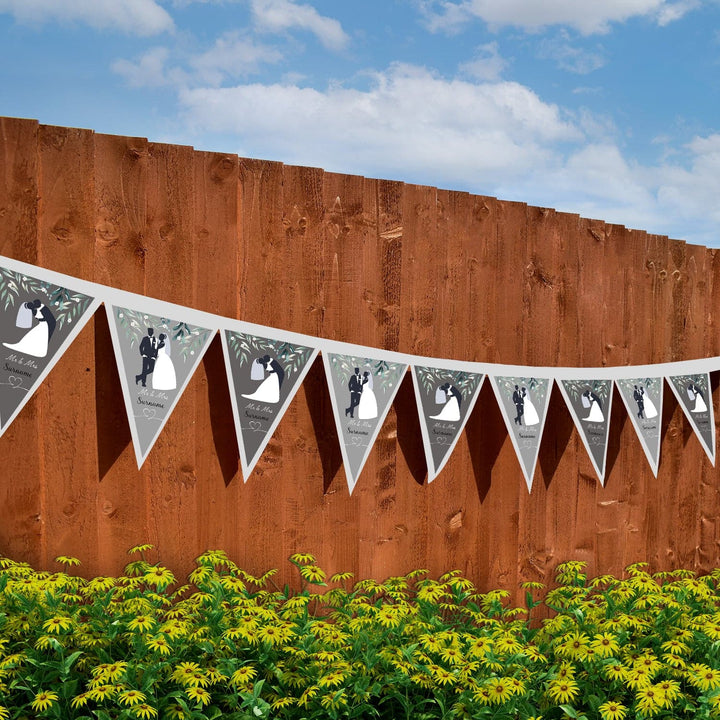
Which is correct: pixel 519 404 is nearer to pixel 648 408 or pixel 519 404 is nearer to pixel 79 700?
pixel 648 408

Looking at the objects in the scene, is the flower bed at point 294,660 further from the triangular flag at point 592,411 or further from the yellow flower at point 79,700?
the triangular flag at point 592,411

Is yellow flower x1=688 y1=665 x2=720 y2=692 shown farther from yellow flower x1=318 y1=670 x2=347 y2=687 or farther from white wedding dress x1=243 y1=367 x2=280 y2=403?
white wedding dress x1=243 y1=367 x2=280 y2=403

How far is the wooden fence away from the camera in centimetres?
295

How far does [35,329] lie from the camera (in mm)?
2803

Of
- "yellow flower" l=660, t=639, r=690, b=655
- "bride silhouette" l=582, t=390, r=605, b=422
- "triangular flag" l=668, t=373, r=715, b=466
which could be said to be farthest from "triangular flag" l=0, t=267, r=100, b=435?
"triangular flag" l=668, t=373, r=715, b=466

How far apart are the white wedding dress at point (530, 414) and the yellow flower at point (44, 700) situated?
2.47 meters

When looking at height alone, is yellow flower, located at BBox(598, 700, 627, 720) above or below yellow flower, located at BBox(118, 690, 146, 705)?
below

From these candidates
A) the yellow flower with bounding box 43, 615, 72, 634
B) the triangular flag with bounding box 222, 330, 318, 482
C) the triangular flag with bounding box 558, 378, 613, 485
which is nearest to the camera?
the yellow flower with bounding box 43, 615, 72, 634

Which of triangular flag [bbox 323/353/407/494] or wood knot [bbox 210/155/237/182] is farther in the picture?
triangular flag [bbox 323/353/407/494]

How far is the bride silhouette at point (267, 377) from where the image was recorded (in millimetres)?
3111

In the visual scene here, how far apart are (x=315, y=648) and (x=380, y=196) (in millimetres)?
1953

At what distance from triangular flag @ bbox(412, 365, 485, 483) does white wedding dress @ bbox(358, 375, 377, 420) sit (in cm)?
23

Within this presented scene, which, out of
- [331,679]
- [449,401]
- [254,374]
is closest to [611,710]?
[331,679]

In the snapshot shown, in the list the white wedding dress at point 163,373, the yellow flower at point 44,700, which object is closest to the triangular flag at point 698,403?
the white wedding dress at point 163,373
